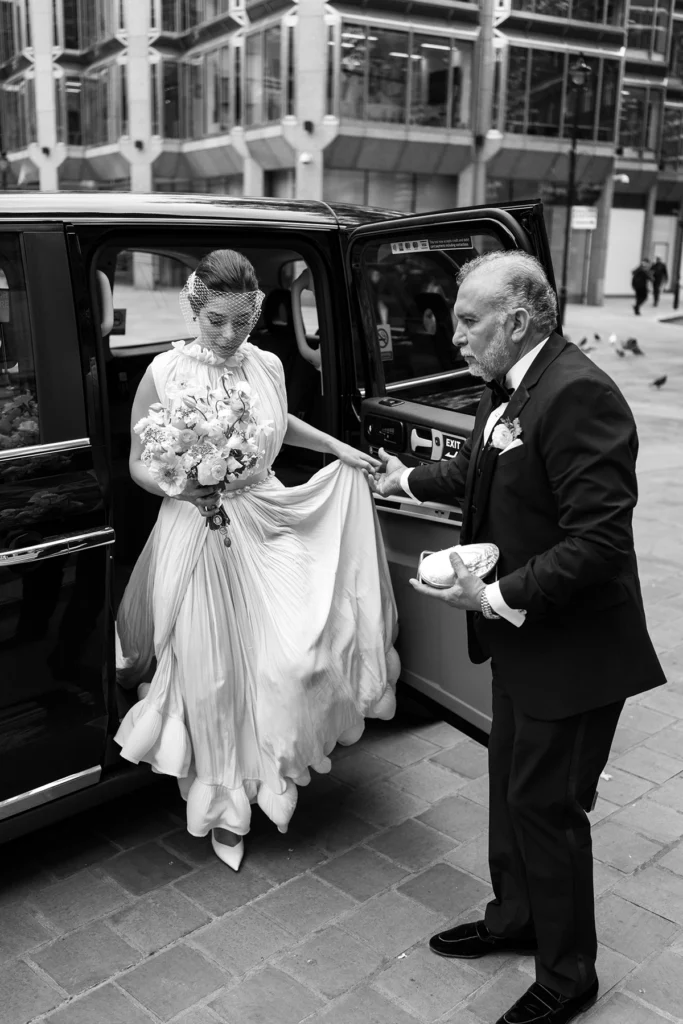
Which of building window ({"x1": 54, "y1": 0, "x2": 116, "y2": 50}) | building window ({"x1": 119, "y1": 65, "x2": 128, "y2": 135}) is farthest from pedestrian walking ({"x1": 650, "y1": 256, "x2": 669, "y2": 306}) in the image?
building window ({"x1": 54, "y1": 0, "x2": 116, "y2": 50})

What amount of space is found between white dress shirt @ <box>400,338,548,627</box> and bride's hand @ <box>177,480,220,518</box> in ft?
2.84

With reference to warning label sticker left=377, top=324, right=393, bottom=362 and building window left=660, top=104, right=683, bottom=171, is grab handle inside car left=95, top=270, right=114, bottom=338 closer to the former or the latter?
warning label sticker left=377, top=324, right=393, bottom=362

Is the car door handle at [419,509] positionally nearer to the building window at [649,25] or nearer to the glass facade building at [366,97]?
the glass facade building at [366,97]

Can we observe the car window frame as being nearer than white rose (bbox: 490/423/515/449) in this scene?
No

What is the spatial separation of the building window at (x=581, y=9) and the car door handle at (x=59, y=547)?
31658mm

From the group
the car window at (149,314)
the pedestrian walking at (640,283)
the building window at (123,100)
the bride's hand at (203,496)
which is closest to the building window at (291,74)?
the building window at (123,100)

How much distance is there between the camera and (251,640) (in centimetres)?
315

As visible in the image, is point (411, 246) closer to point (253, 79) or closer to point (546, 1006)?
point (546, 1006)

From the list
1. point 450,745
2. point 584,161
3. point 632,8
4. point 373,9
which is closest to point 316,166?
point 373,9

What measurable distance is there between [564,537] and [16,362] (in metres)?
1.63

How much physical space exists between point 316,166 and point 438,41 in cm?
538

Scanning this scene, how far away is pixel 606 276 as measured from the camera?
37.0m

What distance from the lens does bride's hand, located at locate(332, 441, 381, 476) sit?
333cm

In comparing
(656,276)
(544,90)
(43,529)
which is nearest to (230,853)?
(43,529)
